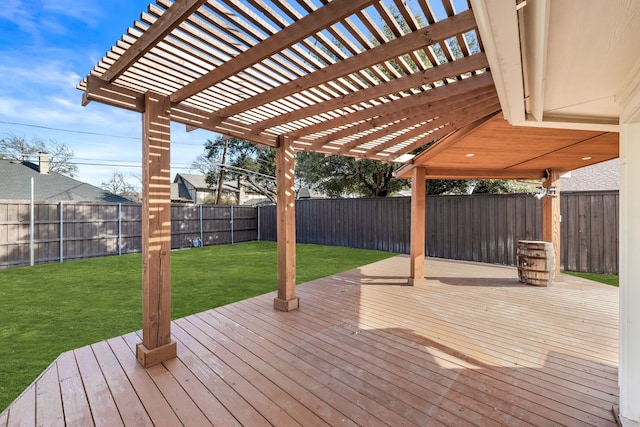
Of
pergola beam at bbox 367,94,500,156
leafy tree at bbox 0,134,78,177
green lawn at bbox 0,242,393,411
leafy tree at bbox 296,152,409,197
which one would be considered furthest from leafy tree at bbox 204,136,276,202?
pergola beam at bbox 367,94,500,156

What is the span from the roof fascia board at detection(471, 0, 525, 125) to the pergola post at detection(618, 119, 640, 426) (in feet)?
1.94

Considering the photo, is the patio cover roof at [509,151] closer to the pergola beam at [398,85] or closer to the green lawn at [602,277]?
the pergola beam at [398,85]

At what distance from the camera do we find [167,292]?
2.42 m

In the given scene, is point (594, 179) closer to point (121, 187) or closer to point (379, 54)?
point (379, 54)

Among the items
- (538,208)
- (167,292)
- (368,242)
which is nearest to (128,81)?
(167,292)

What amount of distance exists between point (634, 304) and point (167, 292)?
3.04 metres

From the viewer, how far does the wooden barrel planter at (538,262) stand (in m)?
4.40

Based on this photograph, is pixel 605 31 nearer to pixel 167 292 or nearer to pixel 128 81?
pixel 128 81

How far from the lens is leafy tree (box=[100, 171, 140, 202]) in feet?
72.7

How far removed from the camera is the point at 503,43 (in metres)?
1.08

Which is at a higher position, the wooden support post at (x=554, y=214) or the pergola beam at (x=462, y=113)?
the pergola beam at (x=462, y=113)

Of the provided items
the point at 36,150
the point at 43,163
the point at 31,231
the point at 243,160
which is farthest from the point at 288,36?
the point at 36,150

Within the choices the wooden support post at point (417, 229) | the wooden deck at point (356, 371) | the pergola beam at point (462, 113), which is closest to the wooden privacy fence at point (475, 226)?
the wooden deck at point (356, 371)

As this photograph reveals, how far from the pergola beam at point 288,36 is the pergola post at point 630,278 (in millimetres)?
1530
